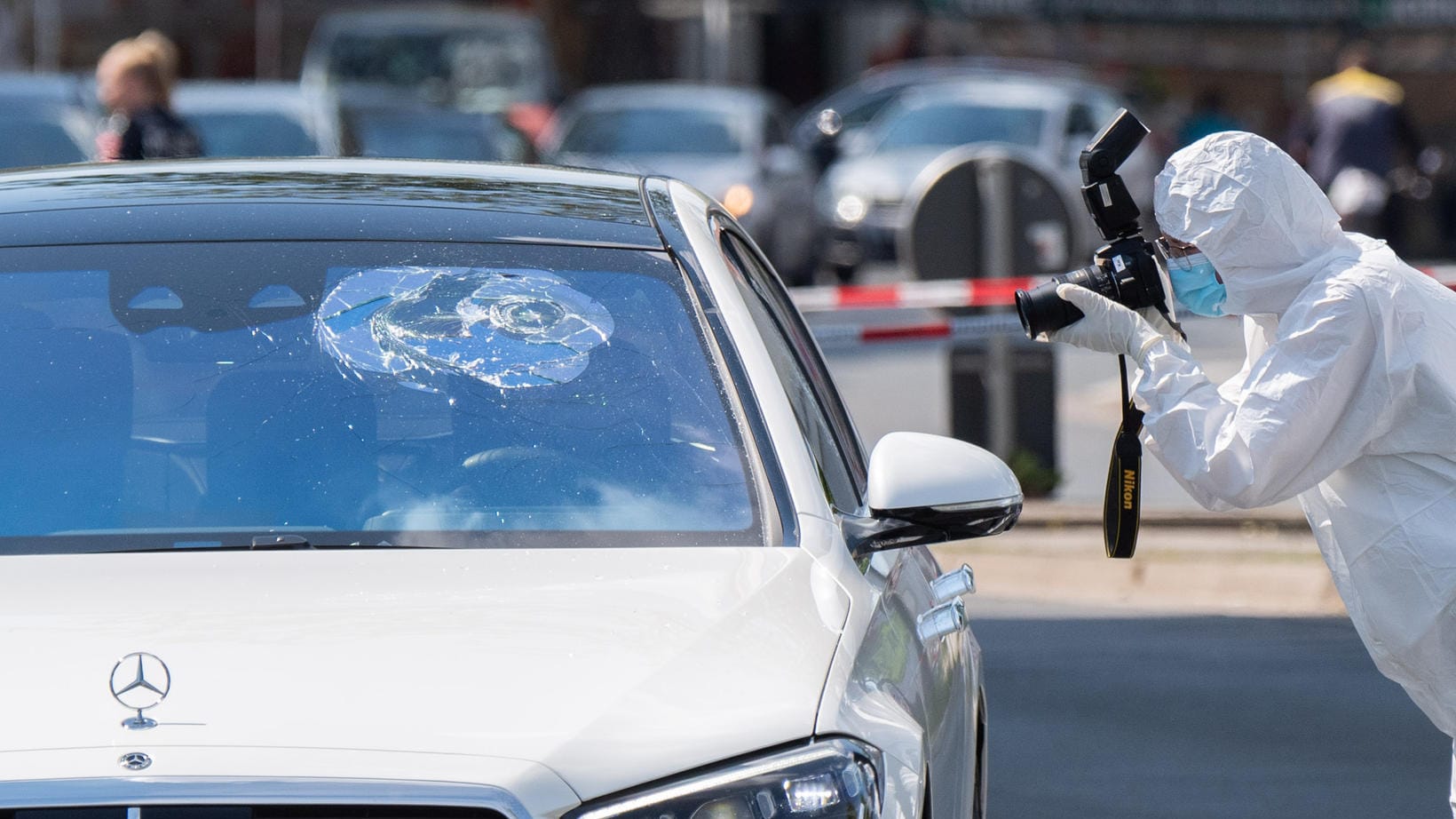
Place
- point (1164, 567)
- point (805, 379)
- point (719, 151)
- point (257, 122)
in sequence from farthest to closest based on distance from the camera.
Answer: point (719, 151), point (257, 122), point (1164, 567), point (805, 379)

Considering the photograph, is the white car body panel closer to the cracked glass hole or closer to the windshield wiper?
the cracked glass hole

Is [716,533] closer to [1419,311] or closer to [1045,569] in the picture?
[1419,311]

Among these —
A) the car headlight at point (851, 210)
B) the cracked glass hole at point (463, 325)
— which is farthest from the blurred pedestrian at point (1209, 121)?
the cracked glass hole at point (463, 325)

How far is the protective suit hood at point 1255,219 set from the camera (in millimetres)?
3725

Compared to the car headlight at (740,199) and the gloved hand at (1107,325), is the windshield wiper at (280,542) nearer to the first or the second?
the gloved hand at (1107,325)

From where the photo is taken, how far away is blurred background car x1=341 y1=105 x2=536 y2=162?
47.7 ft

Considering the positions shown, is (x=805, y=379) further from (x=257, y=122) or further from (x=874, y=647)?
(x=257, y=122)

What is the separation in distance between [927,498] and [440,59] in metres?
18.1

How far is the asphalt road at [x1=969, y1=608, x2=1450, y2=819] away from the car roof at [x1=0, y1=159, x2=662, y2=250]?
6.98 ft

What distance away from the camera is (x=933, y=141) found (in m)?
19.5

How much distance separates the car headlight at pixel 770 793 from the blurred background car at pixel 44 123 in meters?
10.5

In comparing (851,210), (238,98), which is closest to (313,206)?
(238,98)

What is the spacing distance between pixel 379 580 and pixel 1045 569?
18.7ft

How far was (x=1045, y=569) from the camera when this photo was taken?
8.38 metres
